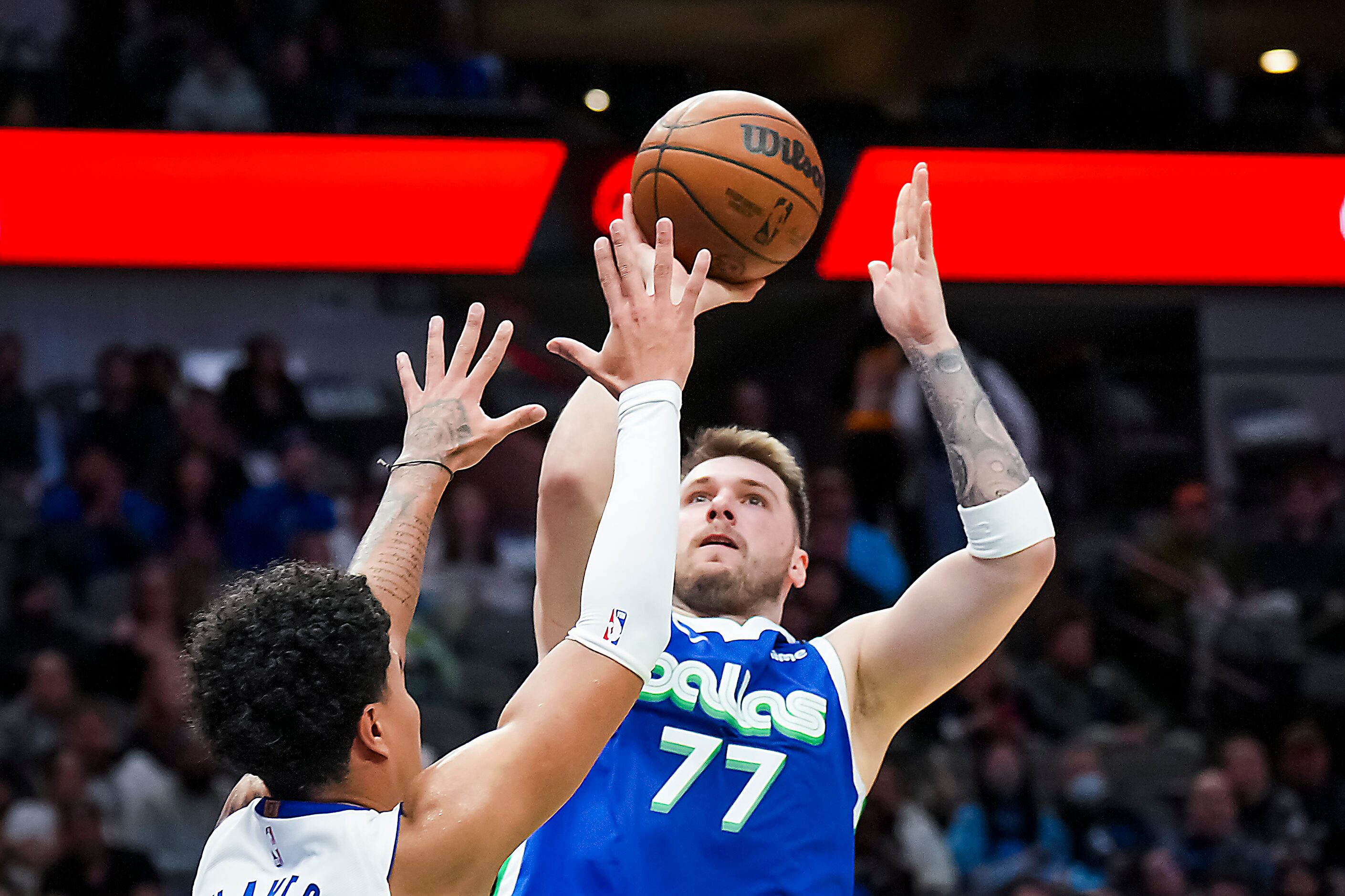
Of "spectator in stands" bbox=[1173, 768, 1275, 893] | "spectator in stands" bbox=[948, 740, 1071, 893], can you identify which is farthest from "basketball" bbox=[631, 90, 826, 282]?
"spectator in stands" bbox=[1173, 768, 1275, 893]

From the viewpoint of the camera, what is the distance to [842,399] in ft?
28.3

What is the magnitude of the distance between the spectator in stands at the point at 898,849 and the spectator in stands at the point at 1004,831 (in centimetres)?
12

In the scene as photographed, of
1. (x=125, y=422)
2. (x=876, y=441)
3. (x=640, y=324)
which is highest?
(x=876, y=441)

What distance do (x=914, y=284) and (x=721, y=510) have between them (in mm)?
622

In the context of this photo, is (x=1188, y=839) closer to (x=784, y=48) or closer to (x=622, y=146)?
(x=622, y=146)

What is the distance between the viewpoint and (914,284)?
8.53ft

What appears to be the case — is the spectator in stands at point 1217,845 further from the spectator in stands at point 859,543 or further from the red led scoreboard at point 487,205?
the red led scoreboard at point 487,205

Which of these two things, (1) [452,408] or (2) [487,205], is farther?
(2) [487,205]

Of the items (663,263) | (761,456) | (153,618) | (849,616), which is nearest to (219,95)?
(153,618)

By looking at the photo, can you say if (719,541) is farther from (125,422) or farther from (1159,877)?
(125,422)

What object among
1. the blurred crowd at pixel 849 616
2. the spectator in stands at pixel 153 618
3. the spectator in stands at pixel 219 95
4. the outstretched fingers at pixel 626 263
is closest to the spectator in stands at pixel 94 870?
the blurred crowd at pixel 849 616

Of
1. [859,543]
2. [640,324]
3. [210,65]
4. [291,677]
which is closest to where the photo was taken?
[291,677]

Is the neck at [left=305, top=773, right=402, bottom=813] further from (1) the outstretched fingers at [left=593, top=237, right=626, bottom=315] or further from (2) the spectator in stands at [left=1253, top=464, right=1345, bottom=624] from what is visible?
(2) the spectator in stands at [left=1253, top=464, right=1345, bottom=624]

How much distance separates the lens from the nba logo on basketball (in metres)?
1.88
